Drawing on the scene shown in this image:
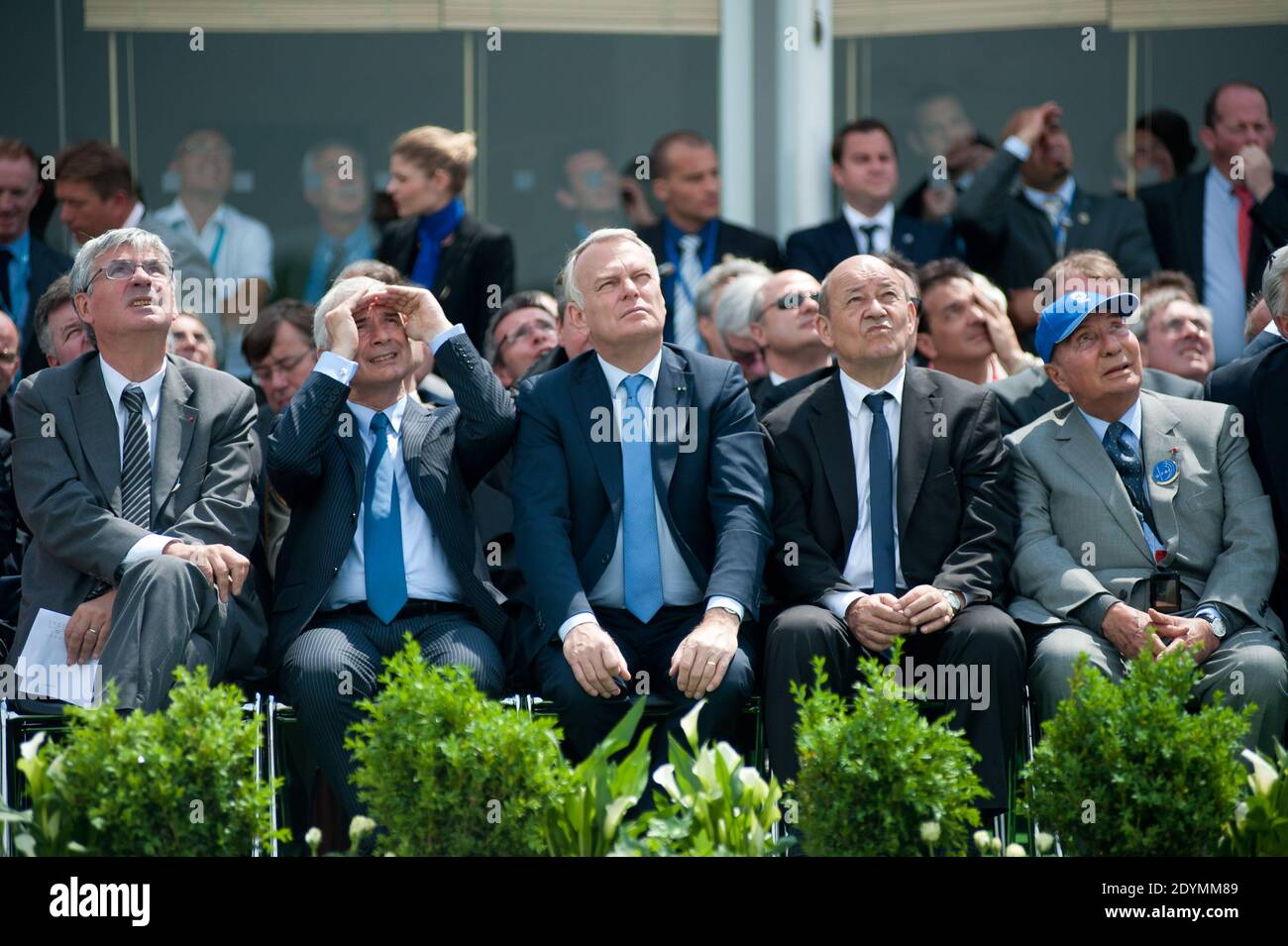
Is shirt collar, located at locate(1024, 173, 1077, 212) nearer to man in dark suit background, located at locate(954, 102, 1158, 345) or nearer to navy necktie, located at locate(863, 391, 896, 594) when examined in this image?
man in dark suit background, located at locate(954, 102, 1158, 345)

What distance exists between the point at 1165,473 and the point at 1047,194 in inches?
109

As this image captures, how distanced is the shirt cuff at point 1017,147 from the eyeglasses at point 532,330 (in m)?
2.40

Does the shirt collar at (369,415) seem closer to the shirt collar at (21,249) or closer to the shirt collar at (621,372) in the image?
the shirt collar at (621,372)

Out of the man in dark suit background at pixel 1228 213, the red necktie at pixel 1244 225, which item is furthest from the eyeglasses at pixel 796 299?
the red necktie at pixel 1244 225

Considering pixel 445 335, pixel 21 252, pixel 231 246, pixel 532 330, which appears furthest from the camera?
pixel 231 246

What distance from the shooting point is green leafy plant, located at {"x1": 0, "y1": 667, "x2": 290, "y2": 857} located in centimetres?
400

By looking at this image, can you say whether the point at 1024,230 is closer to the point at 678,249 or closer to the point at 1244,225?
the point at 1244,225

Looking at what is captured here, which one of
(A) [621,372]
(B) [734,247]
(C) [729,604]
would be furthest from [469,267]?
(C) [729,604]

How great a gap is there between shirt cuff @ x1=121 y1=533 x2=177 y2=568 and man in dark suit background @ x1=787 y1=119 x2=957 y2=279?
3703 millimetres

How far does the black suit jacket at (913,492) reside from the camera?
553 centimetres

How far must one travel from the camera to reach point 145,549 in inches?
205

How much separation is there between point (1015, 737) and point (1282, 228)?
12.2 ft

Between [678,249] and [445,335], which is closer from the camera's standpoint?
[445,335]
